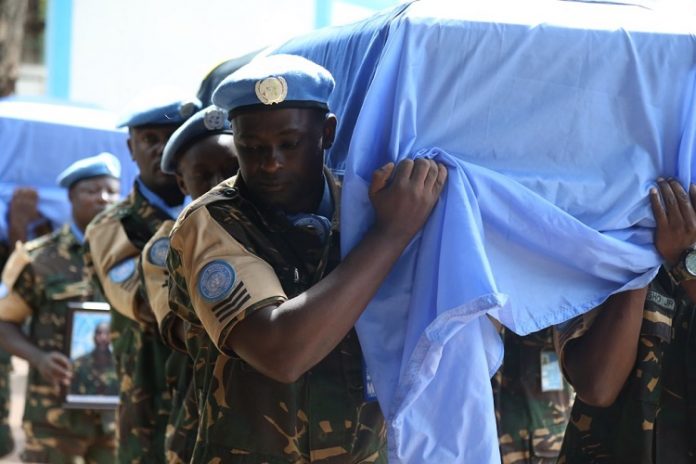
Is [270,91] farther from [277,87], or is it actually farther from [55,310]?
[55,310]

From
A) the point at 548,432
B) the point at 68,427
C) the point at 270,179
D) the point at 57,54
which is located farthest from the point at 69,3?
the point at 270,179

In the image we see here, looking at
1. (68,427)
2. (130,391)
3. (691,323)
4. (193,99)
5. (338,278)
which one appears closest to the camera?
(338,278)

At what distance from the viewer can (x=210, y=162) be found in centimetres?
312

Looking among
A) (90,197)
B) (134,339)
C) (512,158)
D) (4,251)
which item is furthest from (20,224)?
(512,158)

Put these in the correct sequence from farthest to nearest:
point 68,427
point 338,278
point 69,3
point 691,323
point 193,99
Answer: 1. point 69,3
2. point 68,427
3. point 193,99
4. point 691,323
5. point 338,278

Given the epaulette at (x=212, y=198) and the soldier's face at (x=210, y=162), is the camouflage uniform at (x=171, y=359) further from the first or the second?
the epaulette at (x=212, y=198)

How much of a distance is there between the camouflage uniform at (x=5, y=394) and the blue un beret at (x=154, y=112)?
3203mm

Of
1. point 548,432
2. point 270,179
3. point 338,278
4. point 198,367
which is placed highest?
point 270,179

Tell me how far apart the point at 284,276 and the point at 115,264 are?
171 cm

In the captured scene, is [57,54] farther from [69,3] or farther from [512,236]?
[512,236]

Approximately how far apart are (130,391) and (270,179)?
1.94 m

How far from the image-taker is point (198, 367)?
2.58 metres

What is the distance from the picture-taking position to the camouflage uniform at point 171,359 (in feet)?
9.91

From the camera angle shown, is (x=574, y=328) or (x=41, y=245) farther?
(x=41, y=245)
